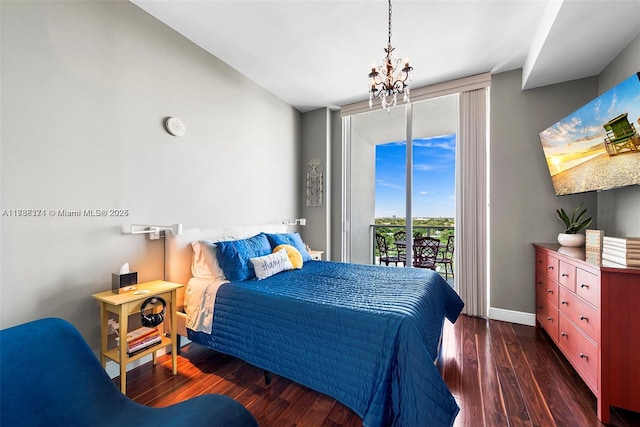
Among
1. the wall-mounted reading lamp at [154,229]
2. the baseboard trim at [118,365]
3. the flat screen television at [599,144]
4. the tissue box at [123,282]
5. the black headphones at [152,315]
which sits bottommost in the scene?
the baseboard trim at [118,365]

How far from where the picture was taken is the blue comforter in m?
1.32

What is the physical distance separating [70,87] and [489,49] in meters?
3.71

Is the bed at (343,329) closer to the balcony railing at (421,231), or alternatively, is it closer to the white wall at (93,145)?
the white wall at (93,145)

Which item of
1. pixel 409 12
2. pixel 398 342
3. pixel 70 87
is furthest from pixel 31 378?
pixel 409 12

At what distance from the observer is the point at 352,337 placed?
1.48 m

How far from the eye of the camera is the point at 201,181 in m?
2.71

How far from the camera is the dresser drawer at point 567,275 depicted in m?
2.00

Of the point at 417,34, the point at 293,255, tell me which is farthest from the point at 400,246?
the point at 417,34

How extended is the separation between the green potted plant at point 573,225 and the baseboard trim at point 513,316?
94 cm

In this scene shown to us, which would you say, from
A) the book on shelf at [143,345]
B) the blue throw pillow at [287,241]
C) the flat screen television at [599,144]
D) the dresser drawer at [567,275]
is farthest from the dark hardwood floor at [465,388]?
the flat screen television at [599,144]

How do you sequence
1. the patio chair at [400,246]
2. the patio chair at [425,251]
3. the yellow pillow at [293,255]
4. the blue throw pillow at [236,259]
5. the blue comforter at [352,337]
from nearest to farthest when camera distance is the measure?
1. the blue comforter at [352,337]
2. the blue throw pillow at [236,259]
3. the yellow pillow at [293,255]
4. the patio chair at [425,251]
5. the patio chair at [400,246]

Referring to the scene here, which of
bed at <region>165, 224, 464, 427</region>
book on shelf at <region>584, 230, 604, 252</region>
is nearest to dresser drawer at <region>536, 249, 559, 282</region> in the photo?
book on shelf at <region>584, 230, 604, 252</region>

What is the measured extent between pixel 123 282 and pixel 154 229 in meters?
0.50

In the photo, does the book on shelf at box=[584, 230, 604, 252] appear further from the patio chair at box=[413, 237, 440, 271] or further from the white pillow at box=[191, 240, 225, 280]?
the white pillow at box=[191, 240, 225, 280]
